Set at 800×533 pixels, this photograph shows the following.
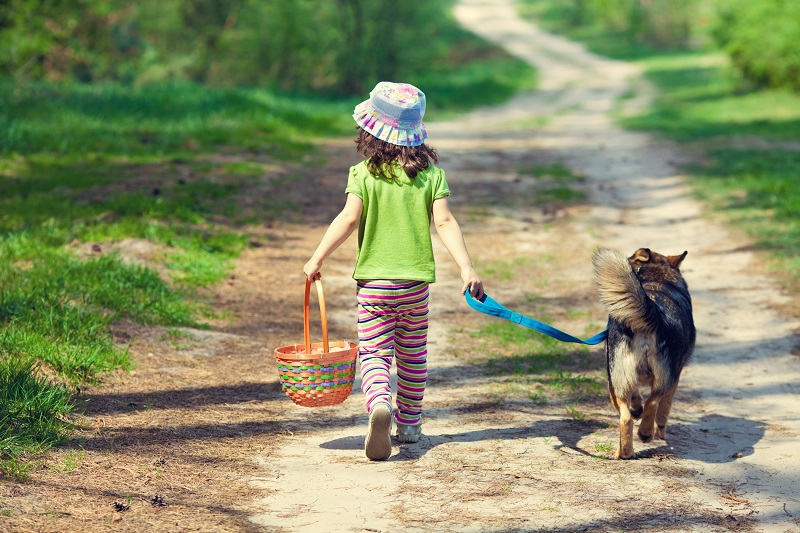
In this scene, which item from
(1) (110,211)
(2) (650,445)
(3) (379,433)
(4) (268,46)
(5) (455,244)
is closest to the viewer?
(3) (379,433)

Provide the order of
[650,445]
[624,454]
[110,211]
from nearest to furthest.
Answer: [624,454], [650,445], [110,211]

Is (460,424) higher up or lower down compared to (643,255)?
lower down

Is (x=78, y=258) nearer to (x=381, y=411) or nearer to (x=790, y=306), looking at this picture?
(x=381, y=411)

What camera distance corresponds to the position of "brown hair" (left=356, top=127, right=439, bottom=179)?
5031 millimetres

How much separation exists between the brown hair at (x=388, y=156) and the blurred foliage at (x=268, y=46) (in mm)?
22546

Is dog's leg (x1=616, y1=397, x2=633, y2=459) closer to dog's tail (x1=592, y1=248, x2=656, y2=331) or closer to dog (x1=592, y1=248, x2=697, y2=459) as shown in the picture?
dog (x1=592, y1=248, x2=697, y2=459)

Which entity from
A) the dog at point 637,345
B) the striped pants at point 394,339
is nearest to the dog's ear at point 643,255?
the dog at point 637,345

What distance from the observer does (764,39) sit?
89.9 feet

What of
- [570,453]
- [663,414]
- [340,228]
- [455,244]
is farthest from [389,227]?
[663,414]

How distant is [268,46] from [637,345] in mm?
25118

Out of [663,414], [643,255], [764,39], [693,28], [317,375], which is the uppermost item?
[693,28]

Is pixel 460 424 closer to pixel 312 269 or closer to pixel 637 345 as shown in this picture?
pixel 637 345

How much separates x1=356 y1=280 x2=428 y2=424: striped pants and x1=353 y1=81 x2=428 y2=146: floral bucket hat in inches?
29.5

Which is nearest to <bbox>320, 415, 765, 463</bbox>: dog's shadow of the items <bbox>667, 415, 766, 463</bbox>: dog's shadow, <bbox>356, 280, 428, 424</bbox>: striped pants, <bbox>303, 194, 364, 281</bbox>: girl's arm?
<bbox>667, 415, 766, 463</bbox>: dog's shadow
